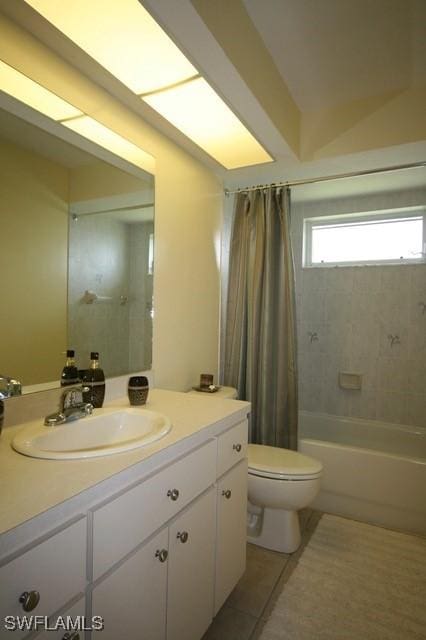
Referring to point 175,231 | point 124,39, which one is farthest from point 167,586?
point 124,39

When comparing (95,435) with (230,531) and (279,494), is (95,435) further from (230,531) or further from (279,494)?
(279,494)

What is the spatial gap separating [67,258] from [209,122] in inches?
40.2

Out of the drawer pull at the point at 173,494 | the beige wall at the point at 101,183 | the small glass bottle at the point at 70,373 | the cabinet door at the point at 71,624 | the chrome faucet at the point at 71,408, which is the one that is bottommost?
the cabinet door at the point at 71,624

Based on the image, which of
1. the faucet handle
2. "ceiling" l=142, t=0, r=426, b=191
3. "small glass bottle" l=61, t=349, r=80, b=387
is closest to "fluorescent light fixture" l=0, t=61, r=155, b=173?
"ceiling" l=142, t=0, r=426, b=191

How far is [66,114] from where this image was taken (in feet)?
4.23

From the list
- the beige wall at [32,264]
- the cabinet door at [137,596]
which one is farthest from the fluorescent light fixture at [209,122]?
the cabinet door at [137,596]

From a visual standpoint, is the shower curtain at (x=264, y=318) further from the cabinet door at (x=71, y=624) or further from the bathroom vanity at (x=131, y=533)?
the cabinet door at (x=71, y=624)

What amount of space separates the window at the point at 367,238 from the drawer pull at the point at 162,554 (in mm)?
2647

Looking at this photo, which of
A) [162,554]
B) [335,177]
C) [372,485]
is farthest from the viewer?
A: [335,177]

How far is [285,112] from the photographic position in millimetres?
1846

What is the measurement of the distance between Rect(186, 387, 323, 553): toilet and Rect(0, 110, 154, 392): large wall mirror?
851 millimetres

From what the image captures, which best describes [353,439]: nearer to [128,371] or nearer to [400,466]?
[400,466]

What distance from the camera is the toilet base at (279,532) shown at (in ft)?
6.01

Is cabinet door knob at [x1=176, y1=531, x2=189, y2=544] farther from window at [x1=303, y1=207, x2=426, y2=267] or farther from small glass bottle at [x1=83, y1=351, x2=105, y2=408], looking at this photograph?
Answer: window at [x1=303, y1=207, x2=426, y2=267]
